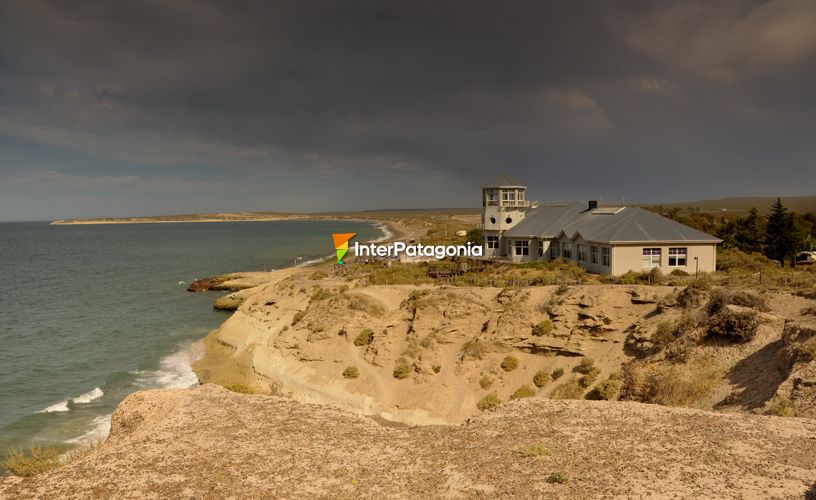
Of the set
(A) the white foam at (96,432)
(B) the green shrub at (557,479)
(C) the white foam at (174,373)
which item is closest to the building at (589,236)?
(B) the green shrub at (557,479)

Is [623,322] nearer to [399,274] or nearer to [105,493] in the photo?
[399,274]

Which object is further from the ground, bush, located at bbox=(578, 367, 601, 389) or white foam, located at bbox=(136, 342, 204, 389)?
bush, located at bbox=(578, 367, 601, 389)

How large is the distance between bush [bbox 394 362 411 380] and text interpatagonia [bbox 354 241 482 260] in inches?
941

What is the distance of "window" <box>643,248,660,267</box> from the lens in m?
37.0

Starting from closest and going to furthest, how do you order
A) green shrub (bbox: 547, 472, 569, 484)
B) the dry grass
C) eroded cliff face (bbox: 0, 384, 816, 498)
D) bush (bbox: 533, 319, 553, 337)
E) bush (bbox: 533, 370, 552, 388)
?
1. eroded cliff face (bbox: 0, 384, 816, 498)
2. green shrub (bbox: 547, 472, 569, 484)
3. the dry grass
4. bush (bbox: 533, 370, 552, 388)
5. bush (bbox: 533, 319, 553, 337)

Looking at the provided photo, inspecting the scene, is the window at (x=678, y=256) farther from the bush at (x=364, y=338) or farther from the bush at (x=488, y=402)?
the bush at (x=364, y=338)

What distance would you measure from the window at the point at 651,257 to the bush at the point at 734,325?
13978 mm

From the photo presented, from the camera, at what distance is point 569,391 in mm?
26219

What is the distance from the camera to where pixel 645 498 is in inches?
417

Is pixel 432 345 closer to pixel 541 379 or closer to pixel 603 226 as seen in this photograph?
pixel 541 379

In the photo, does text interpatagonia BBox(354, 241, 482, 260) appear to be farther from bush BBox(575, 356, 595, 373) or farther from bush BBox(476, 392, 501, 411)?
bush BBox(476, 392, 501, 411)

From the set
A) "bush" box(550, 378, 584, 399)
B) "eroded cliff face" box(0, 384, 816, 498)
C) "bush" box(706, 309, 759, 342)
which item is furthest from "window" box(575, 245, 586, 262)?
"eroded cliff face" box(0, 384, 816, 498)

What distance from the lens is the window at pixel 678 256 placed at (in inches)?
1457

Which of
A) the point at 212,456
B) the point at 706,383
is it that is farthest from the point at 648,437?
the point at 212,456
